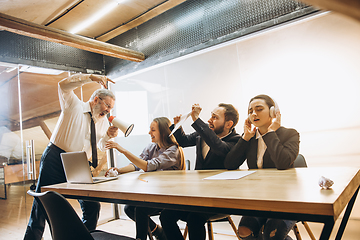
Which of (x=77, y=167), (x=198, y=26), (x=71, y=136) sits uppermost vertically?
(x=198, y=26)

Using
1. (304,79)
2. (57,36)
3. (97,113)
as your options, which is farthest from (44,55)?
(304,79)

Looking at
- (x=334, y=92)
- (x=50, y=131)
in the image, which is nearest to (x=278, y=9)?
(x=334, y=92)

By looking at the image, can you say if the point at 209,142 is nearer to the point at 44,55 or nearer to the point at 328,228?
the point at 328,228

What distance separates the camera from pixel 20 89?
133 inches

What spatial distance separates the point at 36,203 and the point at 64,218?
148cm

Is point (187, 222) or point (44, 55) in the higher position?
point (44, 55)

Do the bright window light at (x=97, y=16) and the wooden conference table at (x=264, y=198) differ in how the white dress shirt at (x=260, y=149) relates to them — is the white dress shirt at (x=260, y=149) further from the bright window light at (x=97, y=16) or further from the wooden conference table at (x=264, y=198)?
the bright window light at (x=97, y=16)

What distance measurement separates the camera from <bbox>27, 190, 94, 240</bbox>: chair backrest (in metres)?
1.13

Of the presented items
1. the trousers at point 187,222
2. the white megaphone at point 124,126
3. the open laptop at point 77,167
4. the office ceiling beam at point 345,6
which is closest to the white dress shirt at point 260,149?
the trousers at point 187,222

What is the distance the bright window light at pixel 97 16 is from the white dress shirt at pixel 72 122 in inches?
50.7

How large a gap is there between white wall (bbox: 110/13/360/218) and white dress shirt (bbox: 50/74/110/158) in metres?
1.28

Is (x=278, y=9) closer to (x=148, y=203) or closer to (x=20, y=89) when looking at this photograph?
(x=148, y=203)

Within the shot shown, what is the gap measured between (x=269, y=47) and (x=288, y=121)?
31.5 inches

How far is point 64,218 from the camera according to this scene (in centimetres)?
115
